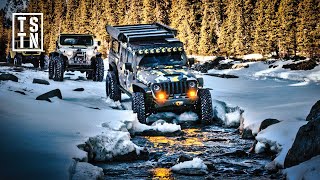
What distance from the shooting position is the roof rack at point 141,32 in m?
15.2

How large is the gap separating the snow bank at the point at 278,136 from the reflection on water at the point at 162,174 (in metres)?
2.32

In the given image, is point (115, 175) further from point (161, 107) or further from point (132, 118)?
point (161, 107)

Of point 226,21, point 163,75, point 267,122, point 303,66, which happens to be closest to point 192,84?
point 163,75

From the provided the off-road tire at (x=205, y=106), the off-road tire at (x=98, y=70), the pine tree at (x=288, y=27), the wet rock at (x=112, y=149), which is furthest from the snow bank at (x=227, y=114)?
the pine tree at (x=288, y=27)

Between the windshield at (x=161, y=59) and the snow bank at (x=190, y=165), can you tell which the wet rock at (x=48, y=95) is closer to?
the windshield at (x=161, y=59)

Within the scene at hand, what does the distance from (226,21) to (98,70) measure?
2017 inches

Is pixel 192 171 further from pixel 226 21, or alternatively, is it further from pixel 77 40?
pixel 226 21

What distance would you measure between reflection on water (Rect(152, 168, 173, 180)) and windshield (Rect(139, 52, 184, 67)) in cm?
618

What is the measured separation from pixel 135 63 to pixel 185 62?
Answer: 151 cm

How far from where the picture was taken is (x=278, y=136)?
989cm

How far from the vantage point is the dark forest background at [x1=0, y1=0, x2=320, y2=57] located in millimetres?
59312

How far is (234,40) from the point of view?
70.5 m

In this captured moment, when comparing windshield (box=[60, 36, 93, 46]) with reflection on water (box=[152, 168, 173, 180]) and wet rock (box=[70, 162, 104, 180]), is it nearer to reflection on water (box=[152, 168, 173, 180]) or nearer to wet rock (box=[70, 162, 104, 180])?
reflection on water (box=[152, 168, 173, 180])

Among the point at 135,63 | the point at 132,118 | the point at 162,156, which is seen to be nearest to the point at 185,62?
the point at 135,63
